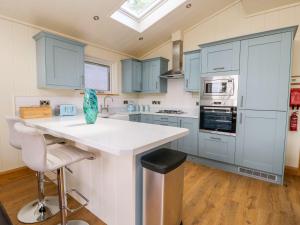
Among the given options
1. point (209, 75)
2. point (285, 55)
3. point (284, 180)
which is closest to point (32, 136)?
point (209, 75)

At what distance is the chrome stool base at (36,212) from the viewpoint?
1.57m

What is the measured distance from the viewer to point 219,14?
10.8 feet

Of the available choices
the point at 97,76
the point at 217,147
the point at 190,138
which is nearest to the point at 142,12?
the point at 97,76

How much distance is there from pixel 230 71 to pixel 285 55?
676 mm

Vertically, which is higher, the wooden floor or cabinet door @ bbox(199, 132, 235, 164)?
cabinet door @ bbox(199, 132, 235, 164)

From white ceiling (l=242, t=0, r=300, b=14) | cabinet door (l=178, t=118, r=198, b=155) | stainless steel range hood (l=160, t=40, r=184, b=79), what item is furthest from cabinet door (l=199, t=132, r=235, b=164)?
white ceiling (l=242, t=0, r=300, b=14)

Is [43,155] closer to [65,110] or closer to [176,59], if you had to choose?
[65,110]

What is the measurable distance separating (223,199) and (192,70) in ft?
7.53

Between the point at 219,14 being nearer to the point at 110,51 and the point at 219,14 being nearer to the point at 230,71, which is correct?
the point at 230,71

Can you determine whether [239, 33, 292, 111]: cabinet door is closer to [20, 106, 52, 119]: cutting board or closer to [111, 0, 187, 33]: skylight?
[111, 0, 187, 33]: skylight

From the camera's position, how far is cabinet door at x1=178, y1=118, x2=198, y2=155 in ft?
10.0

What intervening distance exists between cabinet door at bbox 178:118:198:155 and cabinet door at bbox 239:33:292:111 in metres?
0.86

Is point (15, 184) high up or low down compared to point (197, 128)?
down

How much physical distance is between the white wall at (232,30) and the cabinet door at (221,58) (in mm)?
770
